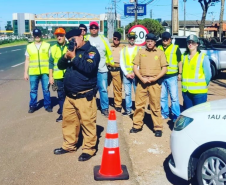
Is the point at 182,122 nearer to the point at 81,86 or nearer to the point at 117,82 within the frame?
the point at 81,86

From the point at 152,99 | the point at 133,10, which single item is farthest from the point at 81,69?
the point at 133,10

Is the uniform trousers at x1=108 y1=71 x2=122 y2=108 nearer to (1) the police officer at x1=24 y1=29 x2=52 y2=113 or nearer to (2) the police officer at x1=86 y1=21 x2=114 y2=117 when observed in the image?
(2) the police officer at x1=86 y1=21 x2=114 y2=117

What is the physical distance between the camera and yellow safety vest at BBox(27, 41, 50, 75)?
27.6 feet

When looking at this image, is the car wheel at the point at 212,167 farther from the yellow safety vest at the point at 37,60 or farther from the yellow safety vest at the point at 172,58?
the yellow safety vest at the point at 37,60

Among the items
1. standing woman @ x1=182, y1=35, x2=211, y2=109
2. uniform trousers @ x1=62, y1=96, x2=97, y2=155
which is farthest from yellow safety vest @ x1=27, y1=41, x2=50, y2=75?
standing woman @ x1=182, y1=35, x2=211, y2=109

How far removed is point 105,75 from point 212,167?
4.49 metres

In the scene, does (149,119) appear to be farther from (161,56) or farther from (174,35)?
(174,35)

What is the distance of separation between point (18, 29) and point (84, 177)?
6336 inches

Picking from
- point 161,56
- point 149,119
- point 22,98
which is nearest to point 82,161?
point 161,56

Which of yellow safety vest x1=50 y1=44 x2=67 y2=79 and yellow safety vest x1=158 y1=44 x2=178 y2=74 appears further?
yellow safety vest x1=158 y1=44 x2=178 y2=74

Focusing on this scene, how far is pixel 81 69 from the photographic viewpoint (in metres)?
5.25

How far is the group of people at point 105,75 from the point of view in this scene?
5391 millimetres

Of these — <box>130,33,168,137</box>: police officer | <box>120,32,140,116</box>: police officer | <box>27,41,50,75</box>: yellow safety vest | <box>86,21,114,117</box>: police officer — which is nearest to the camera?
<box>130,33,168,137</box>: police officer

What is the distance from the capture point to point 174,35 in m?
15.6
